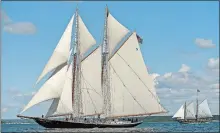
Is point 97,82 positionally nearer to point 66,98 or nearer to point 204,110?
point 66,98

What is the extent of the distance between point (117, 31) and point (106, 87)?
26.4 ft

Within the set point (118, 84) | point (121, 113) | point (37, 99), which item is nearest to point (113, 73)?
point (118, 84)

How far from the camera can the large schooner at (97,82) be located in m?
62.2

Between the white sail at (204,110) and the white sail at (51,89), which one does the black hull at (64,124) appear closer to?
the white sail at (51,89)

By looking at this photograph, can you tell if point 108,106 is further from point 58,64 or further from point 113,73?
point 58,64

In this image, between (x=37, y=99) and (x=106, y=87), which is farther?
(x=106, y=87)

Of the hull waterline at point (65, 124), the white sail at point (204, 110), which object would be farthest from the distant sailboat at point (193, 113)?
the hull waterline at point (65, 124)

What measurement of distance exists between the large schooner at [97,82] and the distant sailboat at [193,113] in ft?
239

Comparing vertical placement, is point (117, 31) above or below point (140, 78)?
above

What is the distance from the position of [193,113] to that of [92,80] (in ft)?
268

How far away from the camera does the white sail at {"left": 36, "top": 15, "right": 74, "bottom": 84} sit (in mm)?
59812

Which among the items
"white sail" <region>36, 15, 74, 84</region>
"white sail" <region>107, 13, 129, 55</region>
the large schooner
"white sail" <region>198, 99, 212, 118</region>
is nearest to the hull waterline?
the large schooner

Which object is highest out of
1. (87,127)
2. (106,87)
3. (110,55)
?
(110,55)

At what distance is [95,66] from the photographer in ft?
209
